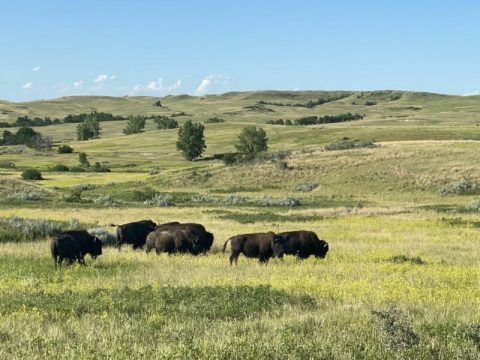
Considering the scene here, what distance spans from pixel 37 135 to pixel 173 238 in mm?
130861

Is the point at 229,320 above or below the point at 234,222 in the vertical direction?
above

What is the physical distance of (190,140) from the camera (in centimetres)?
10819

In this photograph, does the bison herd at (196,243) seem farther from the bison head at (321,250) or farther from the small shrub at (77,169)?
the small shrub at (77,169)

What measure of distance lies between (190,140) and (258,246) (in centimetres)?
8942

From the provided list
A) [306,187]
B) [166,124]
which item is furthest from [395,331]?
[166,124]

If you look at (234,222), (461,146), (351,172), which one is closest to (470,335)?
(234,222)

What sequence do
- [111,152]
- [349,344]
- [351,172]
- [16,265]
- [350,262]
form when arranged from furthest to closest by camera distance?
[111,152] → [351,172] → [350,262] → [16,265] → [349,344]

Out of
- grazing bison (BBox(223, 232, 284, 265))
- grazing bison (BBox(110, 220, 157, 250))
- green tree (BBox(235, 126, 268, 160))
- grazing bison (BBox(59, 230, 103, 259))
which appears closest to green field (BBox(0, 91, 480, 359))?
grazing bison (BBox(223, 232, 284, 265))

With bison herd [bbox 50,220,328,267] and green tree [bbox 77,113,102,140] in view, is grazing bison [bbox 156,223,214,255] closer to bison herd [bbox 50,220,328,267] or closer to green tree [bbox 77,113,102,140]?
bison herd [bbox 50,220,328,267]

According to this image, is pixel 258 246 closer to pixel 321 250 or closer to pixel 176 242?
pixel 321 250

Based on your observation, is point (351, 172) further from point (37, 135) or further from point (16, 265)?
point (37, 135)

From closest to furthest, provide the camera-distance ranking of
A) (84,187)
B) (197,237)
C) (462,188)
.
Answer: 1. (197,237)
2. (462,188)
3. (84,187)

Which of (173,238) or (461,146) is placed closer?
(173,238)

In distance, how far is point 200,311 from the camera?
10172 millimetres
